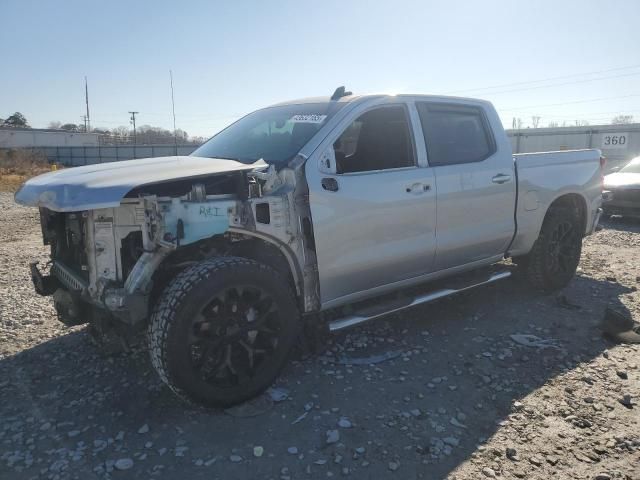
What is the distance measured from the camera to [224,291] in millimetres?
3096

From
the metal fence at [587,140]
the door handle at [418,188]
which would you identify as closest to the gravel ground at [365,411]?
the door handle at [418,188]

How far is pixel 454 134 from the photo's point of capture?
14.9 ft

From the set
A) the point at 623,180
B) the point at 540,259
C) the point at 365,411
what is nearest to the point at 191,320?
the point at 365,411

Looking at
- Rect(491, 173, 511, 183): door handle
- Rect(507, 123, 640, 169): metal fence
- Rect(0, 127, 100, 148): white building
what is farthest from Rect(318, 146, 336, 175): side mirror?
Rect(0, 127, 100, 148): white building

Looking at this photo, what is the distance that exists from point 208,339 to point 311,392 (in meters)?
0.85

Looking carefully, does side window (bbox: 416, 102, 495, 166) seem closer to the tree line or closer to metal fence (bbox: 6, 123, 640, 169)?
metal fence (bbox: 6, 123, 640, 169)

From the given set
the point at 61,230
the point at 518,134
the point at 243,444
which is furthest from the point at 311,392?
the point at 518,134

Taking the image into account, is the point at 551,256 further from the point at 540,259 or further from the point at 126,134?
the point at 126,134

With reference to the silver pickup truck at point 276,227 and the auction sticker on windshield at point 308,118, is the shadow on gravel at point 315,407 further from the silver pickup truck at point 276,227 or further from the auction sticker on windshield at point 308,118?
the auction sticker on windshield at point 308,118

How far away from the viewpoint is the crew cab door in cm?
357

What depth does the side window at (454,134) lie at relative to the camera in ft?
14.1

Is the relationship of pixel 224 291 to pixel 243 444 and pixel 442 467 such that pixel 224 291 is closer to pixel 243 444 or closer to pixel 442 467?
pixel 243 444

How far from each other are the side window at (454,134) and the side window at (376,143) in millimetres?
215

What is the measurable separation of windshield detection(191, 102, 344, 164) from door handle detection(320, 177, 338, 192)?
30cm
